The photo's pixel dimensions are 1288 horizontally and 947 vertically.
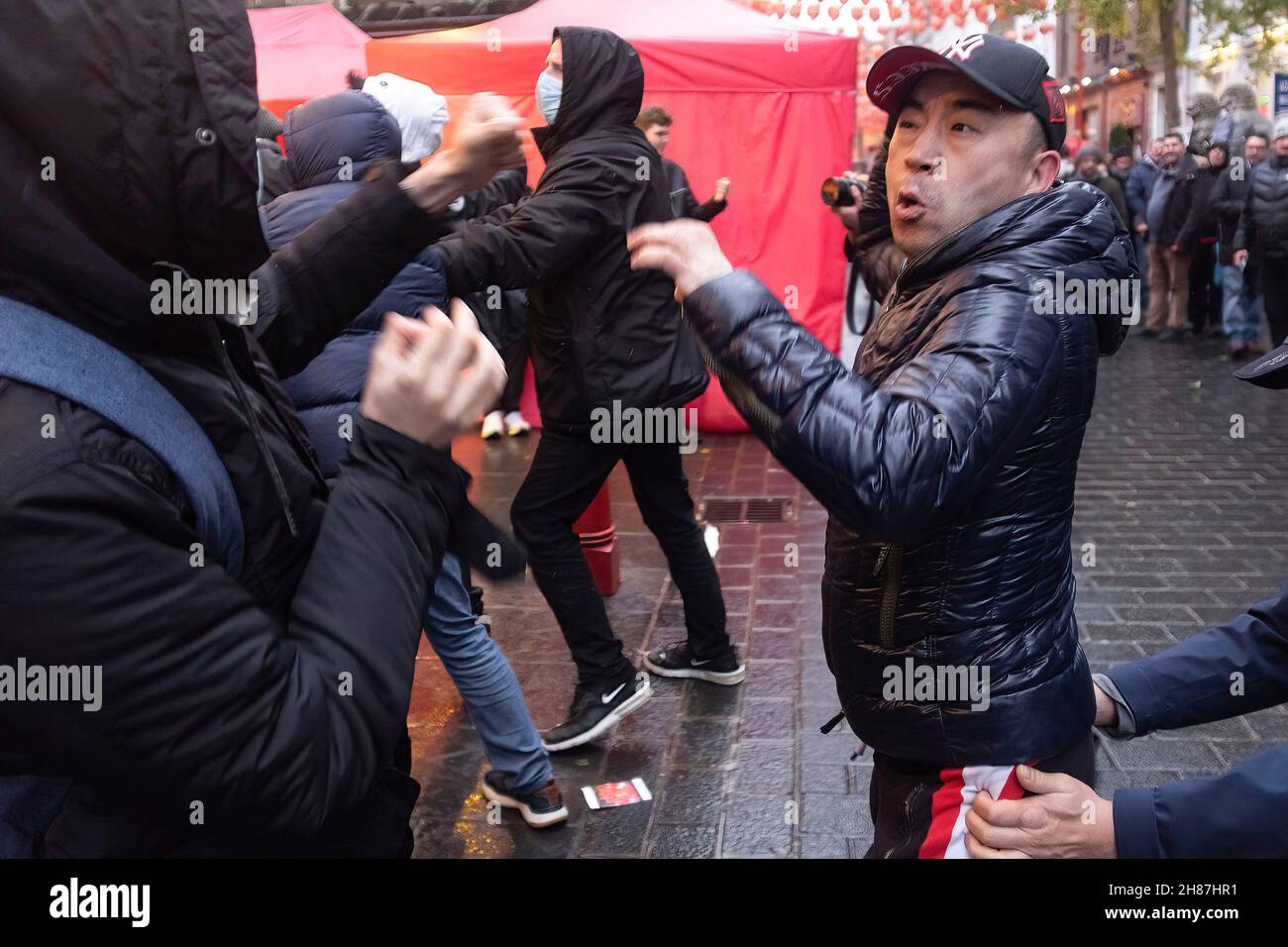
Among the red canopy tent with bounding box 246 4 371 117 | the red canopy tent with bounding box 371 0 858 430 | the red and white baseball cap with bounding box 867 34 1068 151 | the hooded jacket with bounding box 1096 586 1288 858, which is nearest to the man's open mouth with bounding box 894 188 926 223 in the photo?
the red and white baseball cap with bounding box 867 34 1068 151

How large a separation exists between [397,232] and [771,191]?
712 centimetres

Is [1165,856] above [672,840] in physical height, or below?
above

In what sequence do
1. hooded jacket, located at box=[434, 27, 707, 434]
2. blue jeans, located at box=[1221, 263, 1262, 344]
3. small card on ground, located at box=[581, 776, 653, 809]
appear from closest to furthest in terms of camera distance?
small card on ground, located at box=[581, 776, 653, 809] → hooded jacket, located at box=[434, 27, 707, 434] → blue jeans, located at box=[1221, 263, 1262, 344]

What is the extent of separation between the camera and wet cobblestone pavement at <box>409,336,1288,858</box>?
3549 millimetres

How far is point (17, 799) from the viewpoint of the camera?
1.27m

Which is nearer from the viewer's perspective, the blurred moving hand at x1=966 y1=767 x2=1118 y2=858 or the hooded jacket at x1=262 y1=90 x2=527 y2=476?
the blurred moving hand at x1=966 y1=767 x2=1118 y2=858

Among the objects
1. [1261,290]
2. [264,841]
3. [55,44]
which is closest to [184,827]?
[264,841]

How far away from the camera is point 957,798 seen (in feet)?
6.31

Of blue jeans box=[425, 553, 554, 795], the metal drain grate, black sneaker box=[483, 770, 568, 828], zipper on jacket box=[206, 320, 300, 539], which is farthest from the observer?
the metal drain grate

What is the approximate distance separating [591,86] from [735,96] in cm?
473

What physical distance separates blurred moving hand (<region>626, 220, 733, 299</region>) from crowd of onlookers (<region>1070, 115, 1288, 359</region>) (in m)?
10.3

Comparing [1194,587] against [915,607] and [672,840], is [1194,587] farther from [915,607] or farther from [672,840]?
[915,607]

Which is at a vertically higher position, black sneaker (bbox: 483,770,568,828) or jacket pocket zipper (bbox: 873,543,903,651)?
jacket pocket zipper (bbox: 873,543,903,651)

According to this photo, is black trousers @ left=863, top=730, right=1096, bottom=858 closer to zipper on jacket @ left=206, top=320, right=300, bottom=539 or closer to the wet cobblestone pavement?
zipper on jacket @ left=206, top=320, right=300, bottom=539
